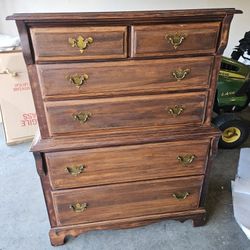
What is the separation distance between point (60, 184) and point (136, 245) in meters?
0.53

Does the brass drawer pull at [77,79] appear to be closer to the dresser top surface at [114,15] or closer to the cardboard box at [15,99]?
the dresser top surface at [114,15]

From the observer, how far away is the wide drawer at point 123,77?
99 centimetres

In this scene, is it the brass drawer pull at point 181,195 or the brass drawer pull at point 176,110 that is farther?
the brass drawer pull at point 181,195

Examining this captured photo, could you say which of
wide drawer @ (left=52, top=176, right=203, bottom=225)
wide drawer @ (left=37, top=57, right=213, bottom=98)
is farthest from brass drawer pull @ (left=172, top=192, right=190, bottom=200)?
wide drawer @ (left=37, top=57, right=213, bottom=98)

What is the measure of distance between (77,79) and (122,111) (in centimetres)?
23

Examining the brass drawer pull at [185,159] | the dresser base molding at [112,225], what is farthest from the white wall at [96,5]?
the dresser base molding at [112,225]

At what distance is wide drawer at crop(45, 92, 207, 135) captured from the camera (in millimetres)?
1063

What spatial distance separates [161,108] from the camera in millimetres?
1127

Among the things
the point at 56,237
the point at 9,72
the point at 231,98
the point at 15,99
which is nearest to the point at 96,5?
the point at 9,72

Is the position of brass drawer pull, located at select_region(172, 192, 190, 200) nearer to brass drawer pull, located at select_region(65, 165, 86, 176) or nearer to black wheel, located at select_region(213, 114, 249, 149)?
brass drawer pull, located at select_region(65, 165, 86, 176)

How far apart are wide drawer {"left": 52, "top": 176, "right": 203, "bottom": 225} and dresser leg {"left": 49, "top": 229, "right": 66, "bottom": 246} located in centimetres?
6

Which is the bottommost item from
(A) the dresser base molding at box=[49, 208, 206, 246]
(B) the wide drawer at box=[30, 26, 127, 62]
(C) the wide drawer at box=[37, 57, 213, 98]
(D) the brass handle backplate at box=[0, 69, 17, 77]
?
(A) the dresser base molding at box=[49, 208, 206, 246]

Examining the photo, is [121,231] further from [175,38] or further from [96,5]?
[96,5]

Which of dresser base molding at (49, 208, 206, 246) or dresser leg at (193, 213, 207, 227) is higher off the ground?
dresser base molding at (49, 208, 206, 246)
